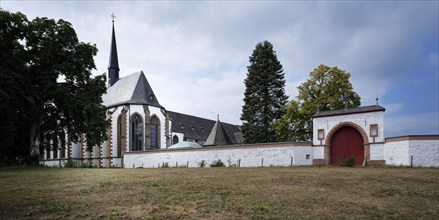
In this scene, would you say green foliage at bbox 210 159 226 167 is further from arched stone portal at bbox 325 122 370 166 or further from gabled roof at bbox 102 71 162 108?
gabled roof at bbox 102 71 162 108

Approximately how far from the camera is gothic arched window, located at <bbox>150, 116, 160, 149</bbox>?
51.1 metres

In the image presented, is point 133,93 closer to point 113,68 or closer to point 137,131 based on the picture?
point 137,131

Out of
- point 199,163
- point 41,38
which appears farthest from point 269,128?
point 41,38

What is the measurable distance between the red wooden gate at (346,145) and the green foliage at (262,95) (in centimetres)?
1497

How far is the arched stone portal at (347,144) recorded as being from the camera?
78.4 ft

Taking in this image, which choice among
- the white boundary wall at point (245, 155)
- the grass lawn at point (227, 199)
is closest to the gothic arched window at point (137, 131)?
the white boundary wall at point (245, 155)

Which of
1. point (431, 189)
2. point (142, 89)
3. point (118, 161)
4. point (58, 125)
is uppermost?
point (142, 89)

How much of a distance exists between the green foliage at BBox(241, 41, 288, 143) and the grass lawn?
26502 millimetres

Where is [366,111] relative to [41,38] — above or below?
below

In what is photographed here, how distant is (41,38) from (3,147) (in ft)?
28.7

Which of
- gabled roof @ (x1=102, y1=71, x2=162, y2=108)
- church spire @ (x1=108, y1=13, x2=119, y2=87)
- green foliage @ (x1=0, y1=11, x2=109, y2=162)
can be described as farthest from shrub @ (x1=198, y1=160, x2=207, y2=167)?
church spire @ (x1=108, y1=13, x2=119, y2=87)

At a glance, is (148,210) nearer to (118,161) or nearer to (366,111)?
(366,111)

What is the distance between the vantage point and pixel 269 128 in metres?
40.2

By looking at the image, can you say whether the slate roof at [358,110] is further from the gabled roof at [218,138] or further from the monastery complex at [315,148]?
the gabled roof at [218,138]
